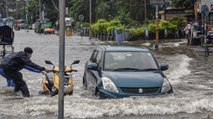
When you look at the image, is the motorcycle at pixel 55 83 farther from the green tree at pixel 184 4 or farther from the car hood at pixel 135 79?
the green tree at pixel 184 4

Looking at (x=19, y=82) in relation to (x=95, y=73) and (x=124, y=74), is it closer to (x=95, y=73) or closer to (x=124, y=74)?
(x=95, y=73)

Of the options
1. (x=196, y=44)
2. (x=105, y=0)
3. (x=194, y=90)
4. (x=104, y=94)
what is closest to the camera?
(x=104, y=94)

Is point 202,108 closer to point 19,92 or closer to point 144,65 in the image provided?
point 144,65

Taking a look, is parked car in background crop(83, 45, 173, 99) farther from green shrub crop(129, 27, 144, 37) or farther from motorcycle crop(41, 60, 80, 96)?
green shrub crop(129, 27, 144, 37)

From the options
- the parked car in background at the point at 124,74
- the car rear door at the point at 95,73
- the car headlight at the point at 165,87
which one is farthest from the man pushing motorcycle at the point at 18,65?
the car headlight at the point at 165,87

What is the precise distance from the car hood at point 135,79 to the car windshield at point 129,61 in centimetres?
41

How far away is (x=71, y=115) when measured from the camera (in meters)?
8.41

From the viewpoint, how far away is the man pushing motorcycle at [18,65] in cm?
1152

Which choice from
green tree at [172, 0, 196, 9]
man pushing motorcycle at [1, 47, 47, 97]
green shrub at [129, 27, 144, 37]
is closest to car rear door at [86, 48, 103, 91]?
man pushing motorcycle at [1, 47, 47, 97]

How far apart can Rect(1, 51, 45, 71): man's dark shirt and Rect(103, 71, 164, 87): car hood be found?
179 centimetres

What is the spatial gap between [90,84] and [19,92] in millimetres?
1898

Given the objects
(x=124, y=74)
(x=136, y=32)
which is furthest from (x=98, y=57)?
(x=136, y=32)

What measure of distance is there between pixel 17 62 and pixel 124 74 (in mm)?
2598

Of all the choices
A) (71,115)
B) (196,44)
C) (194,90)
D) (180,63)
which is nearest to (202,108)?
(71,115)
